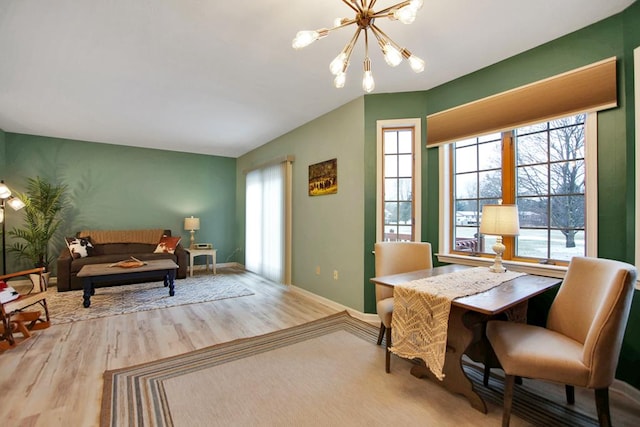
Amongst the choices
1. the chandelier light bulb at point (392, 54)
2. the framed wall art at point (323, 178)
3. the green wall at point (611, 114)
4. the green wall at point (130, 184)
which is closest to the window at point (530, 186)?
the green wall at point (611, 114)

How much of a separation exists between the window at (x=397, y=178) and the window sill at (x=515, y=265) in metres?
Answer: 0.46

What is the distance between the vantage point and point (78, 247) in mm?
4562

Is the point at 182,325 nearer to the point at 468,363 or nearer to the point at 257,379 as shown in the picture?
the point at 257,379

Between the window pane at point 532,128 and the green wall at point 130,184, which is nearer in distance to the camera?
the window pane at point 532,128

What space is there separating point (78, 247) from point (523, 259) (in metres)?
6.06

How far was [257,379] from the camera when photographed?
2.04 m

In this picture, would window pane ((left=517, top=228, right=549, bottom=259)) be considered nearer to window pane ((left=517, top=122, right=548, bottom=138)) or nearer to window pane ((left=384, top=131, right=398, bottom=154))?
window pane ((left=517, top=122, right=548, bottom=138))

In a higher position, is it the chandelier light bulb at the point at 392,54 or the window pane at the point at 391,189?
the chandelier light bulb at the point at 392,54

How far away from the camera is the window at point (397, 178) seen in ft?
10.3

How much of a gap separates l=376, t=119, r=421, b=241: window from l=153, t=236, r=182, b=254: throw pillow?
3.89 metres

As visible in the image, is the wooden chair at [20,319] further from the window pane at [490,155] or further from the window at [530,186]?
the window pane at [490,155]

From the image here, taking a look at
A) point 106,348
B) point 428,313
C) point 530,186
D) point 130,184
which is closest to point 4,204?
point 130,184

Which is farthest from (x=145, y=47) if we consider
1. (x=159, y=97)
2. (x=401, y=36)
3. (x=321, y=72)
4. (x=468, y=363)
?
(x=468, y=363)

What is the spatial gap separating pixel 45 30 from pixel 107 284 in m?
3.66
